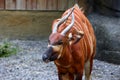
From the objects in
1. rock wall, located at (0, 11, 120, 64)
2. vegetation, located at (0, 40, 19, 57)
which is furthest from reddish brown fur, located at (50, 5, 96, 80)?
rock wall, located at (0, 11, 120, 64)

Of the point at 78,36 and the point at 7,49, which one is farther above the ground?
the point at 78,36

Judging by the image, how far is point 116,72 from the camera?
6277 mm

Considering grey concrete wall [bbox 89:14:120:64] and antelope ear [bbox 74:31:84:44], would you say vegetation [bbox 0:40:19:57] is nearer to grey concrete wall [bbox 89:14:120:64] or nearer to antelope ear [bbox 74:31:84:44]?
grey concrete wall [bbox 89:14:120:64]

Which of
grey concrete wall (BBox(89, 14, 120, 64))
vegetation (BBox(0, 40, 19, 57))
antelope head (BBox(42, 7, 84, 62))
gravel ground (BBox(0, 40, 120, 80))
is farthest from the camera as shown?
vegetation (BBox(0, 40, 19, 57))

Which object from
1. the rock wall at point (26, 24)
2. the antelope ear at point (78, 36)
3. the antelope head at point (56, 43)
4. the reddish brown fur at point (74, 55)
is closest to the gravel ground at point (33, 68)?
the rock wall at point (26, 24)

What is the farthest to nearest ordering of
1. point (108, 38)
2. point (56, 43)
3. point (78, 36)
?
point (108, 38) < point (78, 36) < point (56, 43)

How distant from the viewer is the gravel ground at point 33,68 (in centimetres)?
584

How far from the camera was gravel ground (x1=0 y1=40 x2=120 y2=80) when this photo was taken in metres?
5.84

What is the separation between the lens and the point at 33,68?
6230 mm

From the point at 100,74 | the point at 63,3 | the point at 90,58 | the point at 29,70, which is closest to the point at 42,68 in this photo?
the point at 29,70

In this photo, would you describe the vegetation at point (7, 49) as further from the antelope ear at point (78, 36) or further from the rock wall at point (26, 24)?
the antelope ear at point (78, 36)

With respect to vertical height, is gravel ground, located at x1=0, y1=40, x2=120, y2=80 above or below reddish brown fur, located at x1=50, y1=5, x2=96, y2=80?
below

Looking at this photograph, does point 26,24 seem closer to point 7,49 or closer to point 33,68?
point 7,49

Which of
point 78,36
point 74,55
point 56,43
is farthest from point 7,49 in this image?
point 56,43
